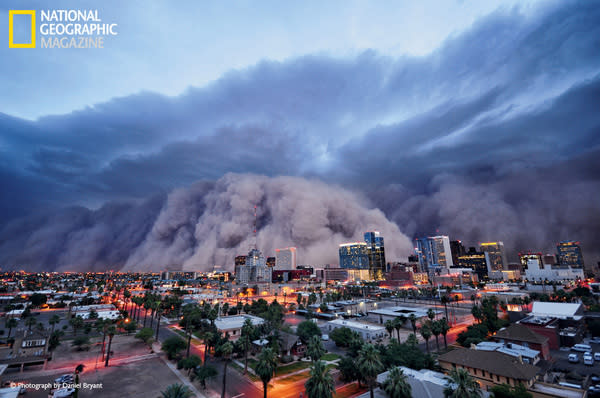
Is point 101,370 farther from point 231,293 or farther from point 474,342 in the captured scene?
point 231,293

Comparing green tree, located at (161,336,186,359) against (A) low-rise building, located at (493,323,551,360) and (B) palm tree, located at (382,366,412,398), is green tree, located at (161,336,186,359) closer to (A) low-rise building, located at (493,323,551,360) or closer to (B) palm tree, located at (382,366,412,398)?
(B) palm tree, located at (382,366,412,398)

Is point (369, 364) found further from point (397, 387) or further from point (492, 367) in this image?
point (492, 367)

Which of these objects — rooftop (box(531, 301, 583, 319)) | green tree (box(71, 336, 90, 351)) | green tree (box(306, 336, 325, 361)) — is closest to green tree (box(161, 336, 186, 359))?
green tree (box(71, 336, 90, 351))

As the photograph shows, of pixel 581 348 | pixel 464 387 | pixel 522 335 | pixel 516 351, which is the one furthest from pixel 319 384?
pixel 581 348

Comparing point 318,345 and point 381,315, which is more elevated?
point 318,345

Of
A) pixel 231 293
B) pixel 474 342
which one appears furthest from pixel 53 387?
pixel 231 293

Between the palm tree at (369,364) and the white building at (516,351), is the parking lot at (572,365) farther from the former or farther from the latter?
the palm tree at (369,364)
